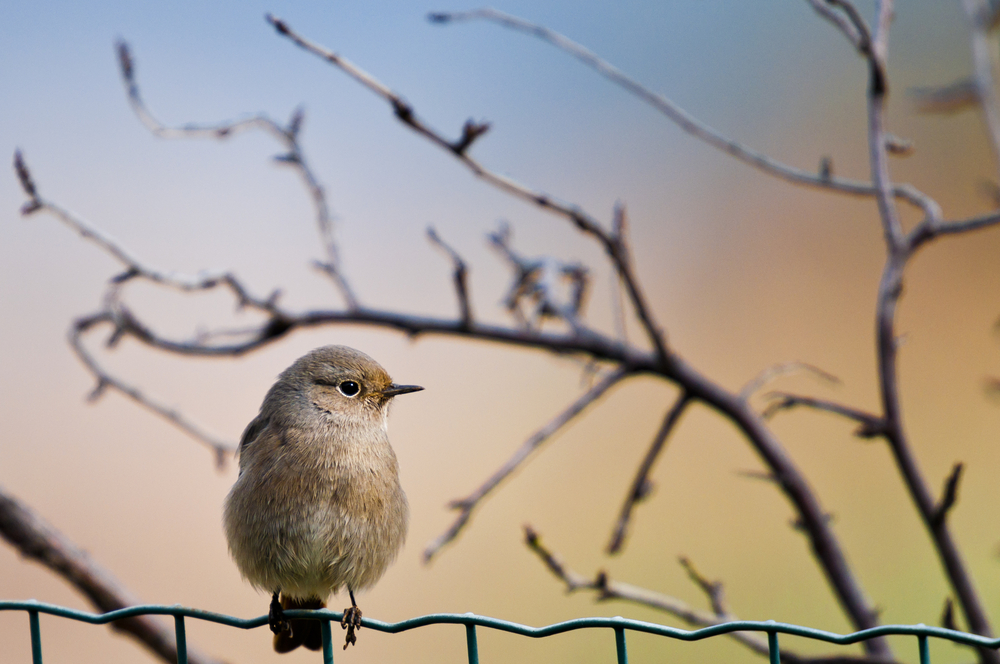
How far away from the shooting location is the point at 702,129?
1.75 meters

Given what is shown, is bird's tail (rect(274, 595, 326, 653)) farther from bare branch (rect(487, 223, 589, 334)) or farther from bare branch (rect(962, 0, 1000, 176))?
bare branch (rect(962, 0, 1000, 176))

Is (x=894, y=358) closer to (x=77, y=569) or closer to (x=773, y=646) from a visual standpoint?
(x=773, y=646)

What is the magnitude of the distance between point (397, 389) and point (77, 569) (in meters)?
0.84

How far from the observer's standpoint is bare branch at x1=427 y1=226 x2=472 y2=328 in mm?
1607

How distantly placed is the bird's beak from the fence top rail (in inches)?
26.1

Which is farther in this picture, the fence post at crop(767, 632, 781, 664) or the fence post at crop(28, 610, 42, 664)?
the fence post at crop(28, 610, 42, 664)

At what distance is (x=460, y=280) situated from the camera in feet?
5.38

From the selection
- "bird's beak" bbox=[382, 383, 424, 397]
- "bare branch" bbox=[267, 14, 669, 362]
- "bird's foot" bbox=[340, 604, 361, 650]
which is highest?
"bare branch" bbox=[267, 14, 669, 362]

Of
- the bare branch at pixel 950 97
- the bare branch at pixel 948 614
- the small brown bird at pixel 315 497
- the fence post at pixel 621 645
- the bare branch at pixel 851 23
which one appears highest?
the bare branch at pixel 950 97

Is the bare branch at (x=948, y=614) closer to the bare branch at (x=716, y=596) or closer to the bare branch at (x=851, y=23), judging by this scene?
the bare branch at (x=716, y=596)

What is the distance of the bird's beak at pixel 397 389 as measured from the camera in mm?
1701

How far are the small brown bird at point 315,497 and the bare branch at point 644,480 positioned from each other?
0.45m

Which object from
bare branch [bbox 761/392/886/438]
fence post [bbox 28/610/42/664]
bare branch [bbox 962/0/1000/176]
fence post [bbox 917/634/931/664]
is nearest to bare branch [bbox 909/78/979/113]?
bare branch [bbox 962/0/1000/176]

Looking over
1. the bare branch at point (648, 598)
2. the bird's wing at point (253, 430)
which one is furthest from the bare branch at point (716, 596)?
the bird's wing at point (253, 430)
